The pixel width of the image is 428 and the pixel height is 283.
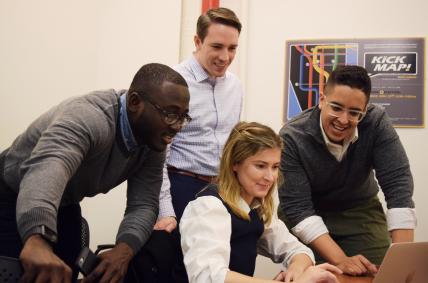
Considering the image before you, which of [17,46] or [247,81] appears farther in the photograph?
[247,81]

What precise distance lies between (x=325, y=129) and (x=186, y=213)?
823 millimetres

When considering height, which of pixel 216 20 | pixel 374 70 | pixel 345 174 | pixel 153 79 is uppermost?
pixel 216 20

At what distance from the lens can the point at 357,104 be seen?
5.90 feet

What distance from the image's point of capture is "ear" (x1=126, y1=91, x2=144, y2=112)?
4.34 ft

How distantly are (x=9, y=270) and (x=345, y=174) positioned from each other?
1382mm

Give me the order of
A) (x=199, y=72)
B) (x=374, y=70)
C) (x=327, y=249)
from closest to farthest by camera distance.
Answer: (x=327, y=249) < (x=199, y=72) < (x=374, y=70)

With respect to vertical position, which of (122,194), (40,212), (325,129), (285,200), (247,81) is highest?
(247,81)

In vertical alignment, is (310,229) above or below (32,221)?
below

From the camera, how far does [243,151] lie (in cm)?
147

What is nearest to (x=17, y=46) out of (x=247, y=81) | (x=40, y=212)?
(x=247, y=81)

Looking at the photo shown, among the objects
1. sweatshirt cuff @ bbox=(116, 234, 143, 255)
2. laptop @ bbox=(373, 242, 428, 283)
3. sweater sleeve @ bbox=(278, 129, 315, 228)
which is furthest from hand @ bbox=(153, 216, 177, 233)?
laptop @ bbox=(373, 242, 428, 283)

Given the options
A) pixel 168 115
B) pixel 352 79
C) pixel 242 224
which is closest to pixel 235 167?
pixel 242 224

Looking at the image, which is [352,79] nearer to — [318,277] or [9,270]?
[318,277]

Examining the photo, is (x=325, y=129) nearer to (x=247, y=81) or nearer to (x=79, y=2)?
(x=247, y=81)
